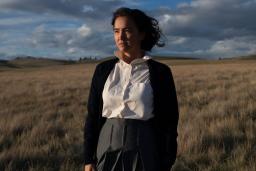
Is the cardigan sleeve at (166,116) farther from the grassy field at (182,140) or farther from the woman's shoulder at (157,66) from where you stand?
the grassy field at (182,140)

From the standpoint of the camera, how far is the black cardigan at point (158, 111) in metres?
3.71

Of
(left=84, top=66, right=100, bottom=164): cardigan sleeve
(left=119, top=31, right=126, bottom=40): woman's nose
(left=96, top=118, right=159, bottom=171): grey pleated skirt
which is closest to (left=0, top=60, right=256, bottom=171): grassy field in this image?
(left=84, top=66, right=100, bottom=164): cardigan sleeve

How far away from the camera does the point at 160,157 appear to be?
379 cm

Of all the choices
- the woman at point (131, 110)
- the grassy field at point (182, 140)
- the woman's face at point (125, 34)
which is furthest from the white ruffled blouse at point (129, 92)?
the grassy field at point (182, 140)

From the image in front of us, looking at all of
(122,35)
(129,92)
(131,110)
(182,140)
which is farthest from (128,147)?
(182,140)

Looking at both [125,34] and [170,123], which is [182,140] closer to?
[170,123]

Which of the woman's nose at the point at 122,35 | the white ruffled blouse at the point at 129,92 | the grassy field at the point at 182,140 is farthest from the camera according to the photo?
the grassy field at the point at 182,140

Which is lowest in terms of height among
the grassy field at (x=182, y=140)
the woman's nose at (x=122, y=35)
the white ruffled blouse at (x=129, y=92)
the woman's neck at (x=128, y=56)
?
the grassy field at (x=182, y=140)

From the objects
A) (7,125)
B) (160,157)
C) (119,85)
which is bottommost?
(7,125)

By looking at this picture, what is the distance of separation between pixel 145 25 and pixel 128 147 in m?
0.89

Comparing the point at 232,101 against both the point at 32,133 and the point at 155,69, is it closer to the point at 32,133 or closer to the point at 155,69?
the point at 32,133

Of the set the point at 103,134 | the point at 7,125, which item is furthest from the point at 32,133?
the point at 103,134

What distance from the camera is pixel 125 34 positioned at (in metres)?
3.78

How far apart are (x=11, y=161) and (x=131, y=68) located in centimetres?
373
